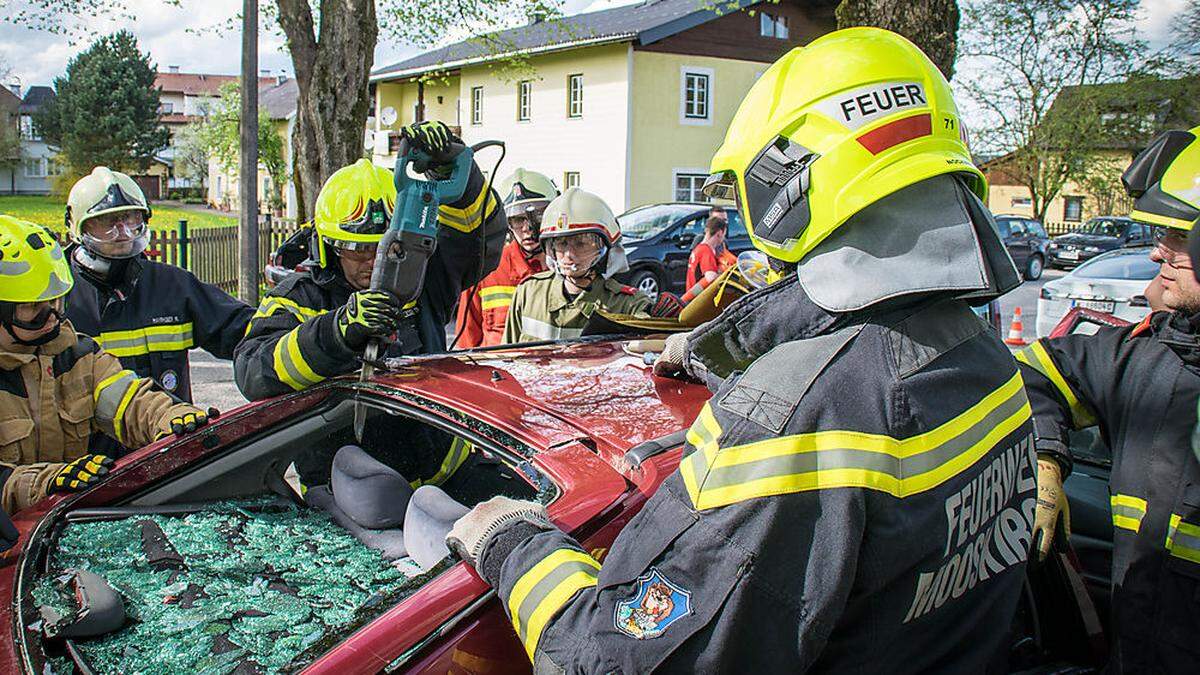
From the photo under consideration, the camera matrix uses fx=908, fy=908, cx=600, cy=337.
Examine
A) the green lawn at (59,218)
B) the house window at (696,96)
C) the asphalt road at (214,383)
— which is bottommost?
the asphalt road at (214,383)

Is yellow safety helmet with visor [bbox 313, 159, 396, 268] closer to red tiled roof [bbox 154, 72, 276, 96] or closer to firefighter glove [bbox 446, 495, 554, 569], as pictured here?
firefighter glove [bbox 446, 495, 554, 569]

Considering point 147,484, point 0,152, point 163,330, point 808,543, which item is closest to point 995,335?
point 808,543

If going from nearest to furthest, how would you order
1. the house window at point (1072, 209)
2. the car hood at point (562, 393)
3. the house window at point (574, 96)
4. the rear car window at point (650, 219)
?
the car hood at point (562, 393) < the rear car window at point (650, 219) < the house window at point (574, 96) < the house window at point (1072, 209)

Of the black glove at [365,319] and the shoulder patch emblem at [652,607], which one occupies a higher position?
the black glove at [365,319]

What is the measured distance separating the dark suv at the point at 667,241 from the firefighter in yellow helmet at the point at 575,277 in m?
9.00

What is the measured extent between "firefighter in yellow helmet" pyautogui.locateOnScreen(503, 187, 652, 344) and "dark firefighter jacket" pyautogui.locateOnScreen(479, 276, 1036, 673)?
117 inches

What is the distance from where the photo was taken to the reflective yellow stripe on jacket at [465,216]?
3.51 m

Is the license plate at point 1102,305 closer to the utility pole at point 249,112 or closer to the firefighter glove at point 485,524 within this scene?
the utility pole at point 249,112

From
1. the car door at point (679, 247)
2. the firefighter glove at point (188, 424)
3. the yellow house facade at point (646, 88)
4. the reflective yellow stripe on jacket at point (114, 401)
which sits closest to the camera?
the firefighter glove at point (188, 424)

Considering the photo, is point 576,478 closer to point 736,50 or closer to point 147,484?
point 147,484

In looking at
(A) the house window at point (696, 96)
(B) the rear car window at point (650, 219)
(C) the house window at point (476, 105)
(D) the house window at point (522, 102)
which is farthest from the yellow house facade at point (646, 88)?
(B) the rear car window at point (650, 219)

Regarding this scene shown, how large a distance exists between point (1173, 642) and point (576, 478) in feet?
4.87

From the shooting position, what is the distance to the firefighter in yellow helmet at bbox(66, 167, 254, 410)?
3.90 metres

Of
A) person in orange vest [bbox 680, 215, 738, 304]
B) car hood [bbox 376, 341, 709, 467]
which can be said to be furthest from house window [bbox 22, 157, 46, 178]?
car hood [bbox 376, 341, 709, 467]
